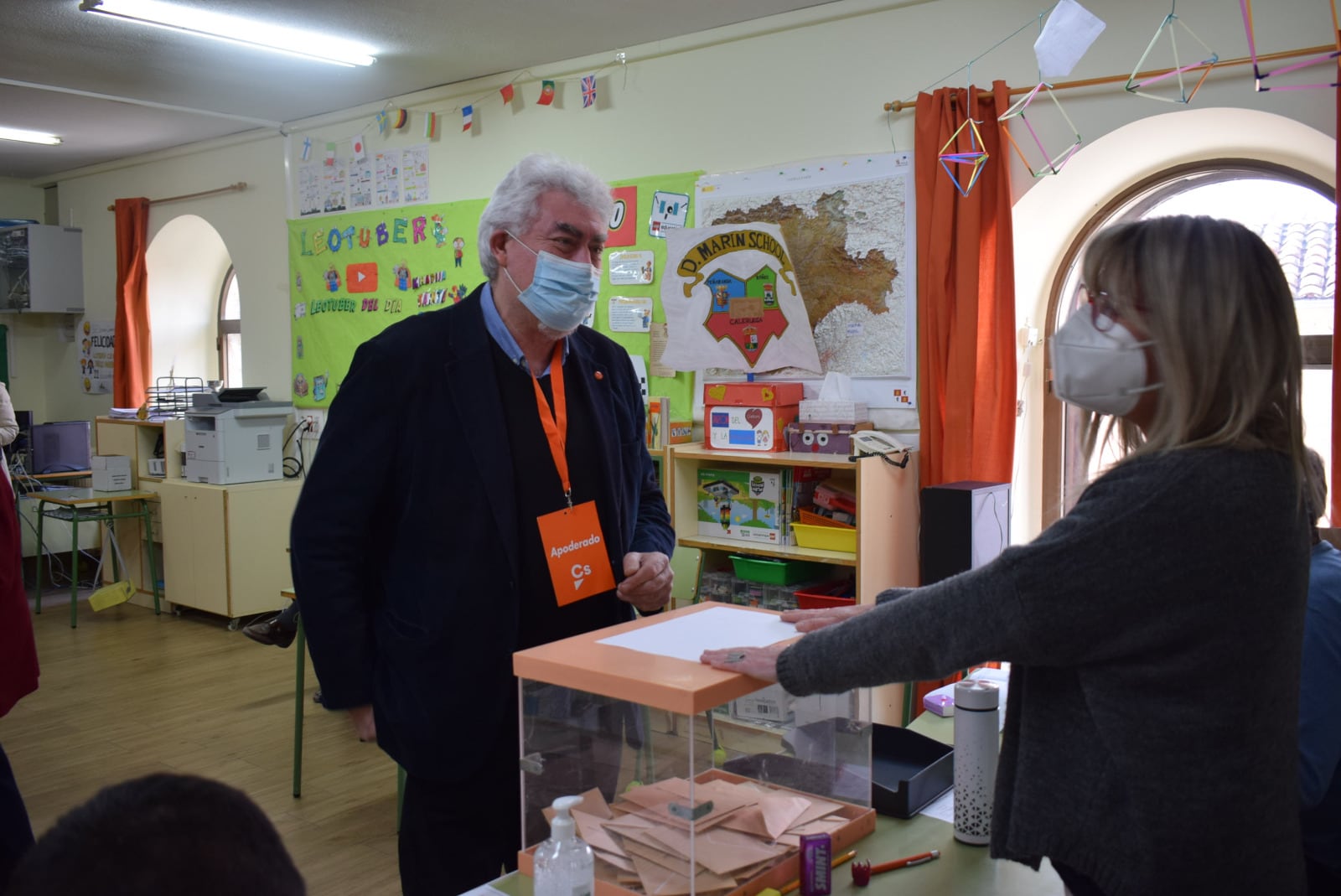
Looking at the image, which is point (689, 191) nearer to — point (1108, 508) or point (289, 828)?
point (289, 828)

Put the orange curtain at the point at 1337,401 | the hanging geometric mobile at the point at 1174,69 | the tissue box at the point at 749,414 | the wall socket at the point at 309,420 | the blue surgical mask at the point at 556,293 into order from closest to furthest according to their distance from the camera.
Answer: the blue surgical mask at the point at 556,293 → the orange curtain at the point at 1337,401 → the hanging geometric mobile at the point at 1174,69 → the tissue box at the point at 749,414 → the wall socket at the point at 309,420

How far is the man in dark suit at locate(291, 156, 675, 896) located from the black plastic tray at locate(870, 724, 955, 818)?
521 mm

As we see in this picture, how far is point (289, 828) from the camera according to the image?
338cm

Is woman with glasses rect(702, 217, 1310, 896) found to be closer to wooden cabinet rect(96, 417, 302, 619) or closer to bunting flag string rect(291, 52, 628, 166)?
bunting flag string rect(291, 52, 628, 166)

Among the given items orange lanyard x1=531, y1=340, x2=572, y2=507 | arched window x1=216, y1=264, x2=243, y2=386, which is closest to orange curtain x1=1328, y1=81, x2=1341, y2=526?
orange lanyard x1=531, y1=340, x2=572, y2=507

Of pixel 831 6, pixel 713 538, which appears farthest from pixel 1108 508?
pixel 831 6

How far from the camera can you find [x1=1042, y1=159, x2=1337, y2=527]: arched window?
3381mm

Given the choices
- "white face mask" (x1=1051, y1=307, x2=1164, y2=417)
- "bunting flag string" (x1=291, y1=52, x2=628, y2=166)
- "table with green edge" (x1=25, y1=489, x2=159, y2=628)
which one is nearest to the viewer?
"white face mask" (x1=1051, y1=307, x2=1164, y2=417)

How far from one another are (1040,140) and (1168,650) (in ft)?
9.56

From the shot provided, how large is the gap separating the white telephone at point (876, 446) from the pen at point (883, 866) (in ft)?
7.17

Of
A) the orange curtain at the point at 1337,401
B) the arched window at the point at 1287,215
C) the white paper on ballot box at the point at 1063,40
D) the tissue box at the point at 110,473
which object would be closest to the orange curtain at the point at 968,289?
the arched window at the point at 1287,215

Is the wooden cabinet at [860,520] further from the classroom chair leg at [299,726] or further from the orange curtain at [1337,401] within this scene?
the classroom chair leg at [299,726]

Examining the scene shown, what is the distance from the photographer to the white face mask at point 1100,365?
3.56 ft

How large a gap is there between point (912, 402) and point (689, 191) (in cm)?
133
